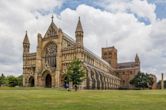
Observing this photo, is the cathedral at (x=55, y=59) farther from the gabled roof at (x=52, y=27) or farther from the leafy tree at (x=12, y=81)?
the leafy tree at (x=12, y=81)

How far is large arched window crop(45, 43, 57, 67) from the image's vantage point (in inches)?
4076

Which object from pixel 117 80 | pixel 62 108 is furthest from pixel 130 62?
pixel 62 108

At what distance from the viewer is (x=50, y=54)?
10488cm

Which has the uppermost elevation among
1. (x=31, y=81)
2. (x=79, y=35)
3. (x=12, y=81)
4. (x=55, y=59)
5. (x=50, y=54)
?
(x=79, y=35)

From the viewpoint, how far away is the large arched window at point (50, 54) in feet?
340

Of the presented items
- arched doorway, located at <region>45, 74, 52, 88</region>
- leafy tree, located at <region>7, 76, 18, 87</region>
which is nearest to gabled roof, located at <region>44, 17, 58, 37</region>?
arched doorway, located at <region>45, 74, 52, 88</region>

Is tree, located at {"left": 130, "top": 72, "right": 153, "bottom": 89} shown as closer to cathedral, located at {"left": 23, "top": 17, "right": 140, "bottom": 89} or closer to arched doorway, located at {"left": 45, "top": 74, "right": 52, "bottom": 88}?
cathedral, located at {"left": 23, "top": 17, "right": 140, "bottom": 89}

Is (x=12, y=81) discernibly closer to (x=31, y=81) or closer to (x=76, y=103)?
(x=31, y=81)

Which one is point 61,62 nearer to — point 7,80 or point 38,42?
point 38,42

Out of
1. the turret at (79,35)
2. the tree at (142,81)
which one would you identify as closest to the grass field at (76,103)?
the turret at (79,35)

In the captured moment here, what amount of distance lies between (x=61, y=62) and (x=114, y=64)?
7283 centimetres

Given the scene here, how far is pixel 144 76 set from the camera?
424 feet

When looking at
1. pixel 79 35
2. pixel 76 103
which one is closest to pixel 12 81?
pixel 79 35

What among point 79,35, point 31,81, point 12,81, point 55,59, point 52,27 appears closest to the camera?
point 79,35
